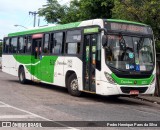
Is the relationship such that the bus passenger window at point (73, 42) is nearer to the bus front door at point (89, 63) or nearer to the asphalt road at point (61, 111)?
the bus front door at point (89, 63)

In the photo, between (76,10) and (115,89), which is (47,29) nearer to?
(115,89)

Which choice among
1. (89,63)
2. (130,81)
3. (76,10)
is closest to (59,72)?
(89,63)

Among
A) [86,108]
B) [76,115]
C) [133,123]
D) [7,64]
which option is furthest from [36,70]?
[133,123]

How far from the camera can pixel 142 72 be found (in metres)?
14.9

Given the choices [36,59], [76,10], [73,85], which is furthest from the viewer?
[76,10]

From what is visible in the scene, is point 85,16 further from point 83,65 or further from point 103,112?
point 103,112

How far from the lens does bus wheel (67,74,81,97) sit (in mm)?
16266

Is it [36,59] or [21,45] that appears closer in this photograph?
[36,59]

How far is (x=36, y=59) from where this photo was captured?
66.7 ft

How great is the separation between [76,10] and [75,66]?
1702cm

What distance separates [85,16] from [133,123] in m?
17.7

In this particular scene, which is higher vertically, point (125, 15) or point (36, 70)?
point (125, 15)

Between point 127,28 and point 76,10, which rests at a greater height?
point 76,10

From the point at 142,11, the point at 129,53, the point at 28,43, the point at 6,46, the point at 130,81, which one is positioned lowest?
the point at 130,81
